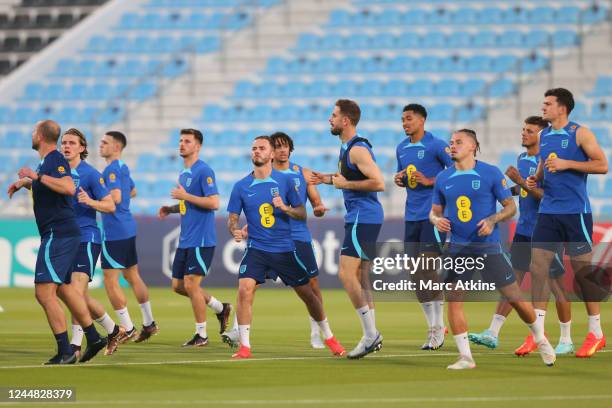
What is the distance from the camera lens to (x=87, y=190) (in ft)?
42.5

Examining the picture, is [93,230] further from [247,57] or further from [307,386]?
[247,57]

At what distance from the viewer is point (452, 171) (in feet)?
37.1

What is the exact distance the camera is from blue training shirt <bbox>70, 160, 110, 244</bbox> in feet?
42.2

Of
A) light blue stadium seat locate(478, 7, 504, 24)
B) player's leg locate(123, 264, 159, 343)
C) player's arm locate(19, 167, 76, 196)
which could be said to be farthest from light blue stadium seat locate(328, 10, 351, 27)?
player's arm locate(19, 167, 76, 196)

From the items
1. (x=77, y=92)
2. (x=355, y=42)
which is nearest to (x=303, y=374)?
(x=355, y=42)

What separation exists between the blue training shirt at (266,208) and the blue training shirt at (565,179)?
2.38 m

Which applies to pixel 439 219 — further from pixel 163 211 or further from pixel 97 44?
pixel 97 44

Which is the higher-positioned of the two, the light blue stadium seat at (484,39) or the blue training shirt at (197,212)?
the light blue stadium seat at (484,39)

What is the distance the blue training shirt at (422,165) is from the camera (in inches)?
536

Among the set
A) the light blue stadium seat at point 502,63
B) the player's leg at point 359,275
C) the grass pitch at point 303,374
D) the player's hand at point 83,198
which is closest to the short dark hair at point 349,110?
the player's leg at point 359,275

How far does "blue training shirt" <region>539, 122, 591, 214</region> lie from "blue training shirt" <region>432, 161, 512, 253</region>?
103 centimetres

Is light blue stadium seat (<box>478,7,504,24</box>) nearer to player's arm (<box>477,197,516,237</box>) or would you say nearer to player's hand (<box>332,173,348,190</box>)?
player's hand (<box>332,173,348,190</box>)

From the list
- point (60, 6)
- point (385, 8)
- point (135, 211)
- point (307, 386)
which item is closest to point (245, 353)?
point (307, 386)

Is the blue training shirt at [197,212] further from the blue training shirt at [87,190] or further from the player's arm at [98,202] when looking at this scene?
the player's arm at [98,202]
